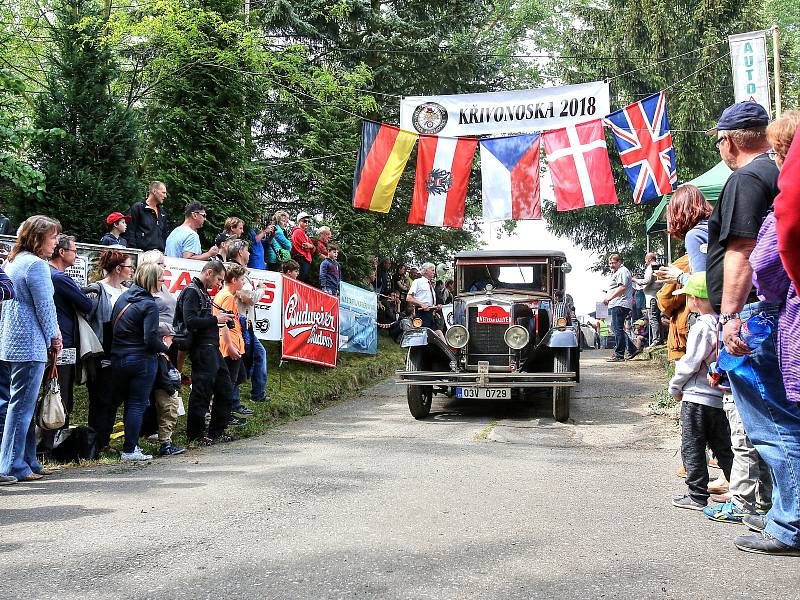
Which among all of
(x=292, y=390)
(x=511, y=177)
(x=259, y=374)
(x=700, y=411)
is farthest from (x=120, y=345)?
(x=511, y=177)

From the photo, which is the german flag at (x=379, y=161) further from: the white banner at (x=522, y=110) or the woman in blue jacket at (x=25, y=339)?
the woman in blue jacket at (x=25, y=339)

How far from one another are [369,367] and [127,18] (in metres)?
8.27

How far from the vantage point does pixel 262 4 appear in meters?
22.5

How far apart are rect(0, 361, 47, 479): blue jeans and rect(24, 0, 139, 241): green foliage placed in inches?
325

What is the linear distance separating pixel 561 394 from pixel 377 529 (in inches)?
240

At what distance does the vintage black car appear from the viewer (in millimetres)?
10398

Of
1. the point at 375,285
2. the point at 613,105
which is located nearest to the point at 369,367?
the point at 375,285

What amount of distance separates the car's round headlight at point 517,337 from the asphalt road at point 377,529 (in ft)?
9.59

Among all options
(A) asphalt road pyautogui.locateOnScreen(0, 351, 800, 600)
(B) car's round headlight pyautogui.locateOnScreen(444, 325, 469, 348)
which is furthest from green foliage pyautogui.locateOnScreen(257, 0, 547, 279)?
(A) asphalt road pyautogui.locateOnScreen(0, 351, 800, 600)

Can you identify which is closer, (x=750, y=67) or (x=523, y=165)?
(x=750, y=67)

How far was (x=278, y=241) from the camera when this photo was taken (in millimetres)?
13578

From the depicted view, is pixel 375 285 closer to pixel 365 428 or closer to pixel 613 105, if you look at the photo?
pixel 365 428

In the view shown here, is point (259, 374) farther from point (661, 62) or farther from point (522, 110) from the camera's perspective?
point (661, 62)

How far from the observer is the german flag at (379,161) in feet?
51.4
